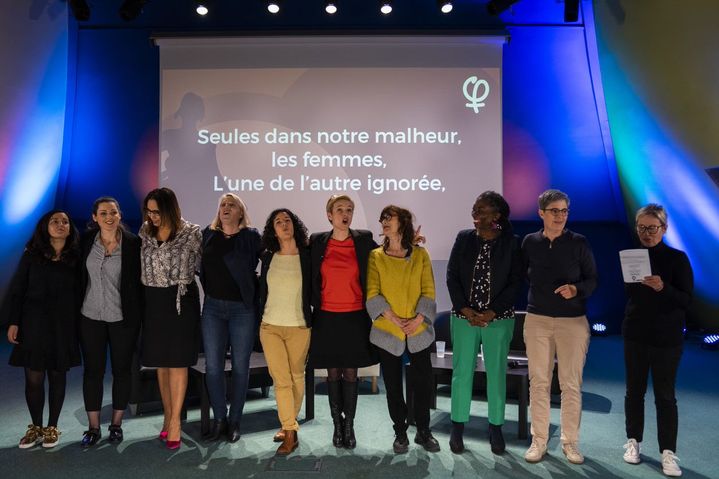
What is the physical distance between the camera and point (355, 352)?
3.26m

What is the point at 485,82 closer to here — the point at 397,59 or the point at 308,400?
the point at 397,59

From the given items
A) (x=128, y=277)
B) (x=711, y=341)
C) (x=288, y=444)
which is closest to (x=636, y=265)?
(x=288, y=444)

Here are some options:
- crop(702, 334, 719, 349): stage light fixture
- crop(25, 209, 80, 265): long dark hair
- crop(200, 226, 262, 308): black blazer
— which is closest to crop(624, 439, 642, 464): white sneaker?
crop(200, 226, 262, 308): black blazer

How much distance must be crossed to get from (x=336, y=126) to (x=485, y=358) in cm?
339

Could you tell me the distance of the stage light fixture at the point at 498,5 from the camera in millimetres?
6195

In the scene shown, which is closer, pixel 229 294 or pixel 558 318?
pixel 558 318

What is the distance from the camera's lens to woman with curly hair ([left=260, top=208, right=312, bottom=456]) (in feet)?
10.8

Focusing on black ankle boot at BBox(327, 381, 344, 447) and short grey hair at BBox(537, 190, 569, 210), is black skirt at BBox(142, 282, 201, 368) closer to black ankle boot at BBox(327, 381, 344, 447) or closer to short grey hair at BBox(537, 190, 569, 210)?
black ankle boot at BBox(327, 381, 344, 447)

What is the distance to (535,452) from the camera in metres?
3.15

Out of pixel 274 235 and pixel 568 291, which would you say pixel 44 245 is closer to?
pixel 274 235

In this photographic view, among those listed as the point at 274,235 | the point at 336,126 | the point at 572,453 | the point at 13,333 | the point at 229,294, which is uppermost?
the point at 336,126

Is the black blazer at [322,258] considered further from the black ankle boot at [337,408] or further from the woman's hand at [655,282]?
the woman's hand at [655,282]

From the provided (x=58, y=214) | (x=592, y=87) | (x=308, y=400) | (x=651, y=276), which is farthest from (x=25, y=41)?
(x=592, y=87)

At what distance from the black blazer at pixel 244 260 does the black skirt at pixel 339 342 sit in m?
0.45
